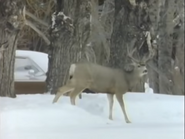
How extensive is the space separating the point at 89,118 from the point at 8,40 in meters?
0.93

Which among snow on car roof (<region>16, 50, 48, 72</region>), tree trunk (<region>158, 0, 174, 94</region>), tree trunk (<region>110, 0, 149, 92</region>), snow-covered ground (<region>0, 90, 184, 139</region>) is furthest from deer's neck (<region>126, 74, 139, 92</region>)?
tree trunk (<region>158, 0, 174, 94</region>)

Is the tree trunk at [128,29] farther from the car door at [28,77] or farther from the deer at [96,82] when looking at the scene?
the car door at [28,77]

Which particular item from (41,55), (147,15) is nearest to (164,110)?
(147,15)

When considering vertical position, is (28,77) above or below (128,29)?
below

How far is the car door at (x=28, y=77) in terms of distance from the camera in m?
4.71

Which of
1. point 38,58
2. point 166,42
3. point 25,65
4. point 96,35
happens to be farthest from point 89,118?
point 166,42

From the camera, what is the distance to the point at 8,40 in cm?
418

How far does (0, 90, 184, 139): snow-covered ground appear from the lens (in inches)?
121

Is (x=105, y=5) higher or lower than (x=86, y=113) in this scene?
higher

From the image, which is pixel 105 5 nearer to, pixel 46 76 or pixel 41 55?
pixel 41 55

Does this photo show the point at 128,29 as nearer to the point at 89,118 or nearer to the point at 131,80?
the point at 131,80

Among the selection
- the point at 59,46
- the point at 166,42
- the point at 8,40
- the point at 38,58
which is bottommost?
the point at 38,58

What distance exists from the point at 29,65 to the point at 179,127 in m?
2.05

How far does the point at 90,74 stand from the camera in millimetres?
4234
